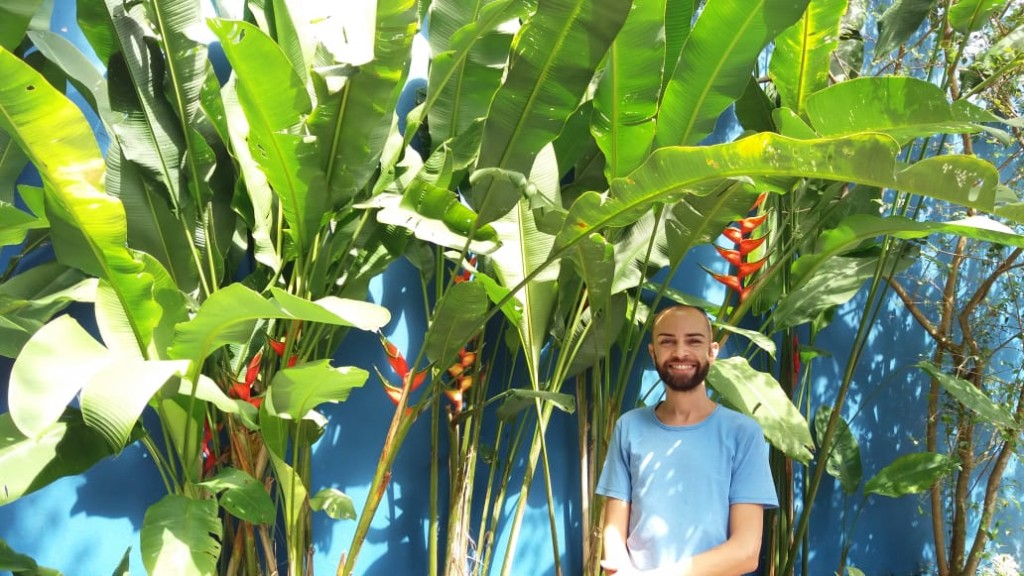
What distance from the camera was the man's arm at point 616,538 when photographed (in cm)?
180

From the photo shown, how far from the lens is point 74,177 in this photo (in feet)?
4.86

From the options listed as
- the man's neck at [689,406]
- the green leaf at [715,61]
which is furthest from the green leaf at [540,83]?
the man's neck at [689,406]

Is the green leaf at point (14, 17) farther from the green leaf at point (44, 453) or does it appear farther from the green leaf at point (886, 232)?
the green leaf at point (886, 232)

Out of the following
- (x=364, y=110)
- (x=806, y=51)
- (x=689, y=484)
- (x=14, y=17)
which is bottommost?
(x=689, y=484)

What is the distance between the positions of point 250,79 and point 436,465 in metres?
1.18

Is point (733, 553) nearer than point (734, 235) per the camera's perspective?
Yes

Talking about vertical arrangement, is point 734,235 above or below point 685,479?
above

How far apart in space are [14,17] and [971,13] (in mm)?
2174

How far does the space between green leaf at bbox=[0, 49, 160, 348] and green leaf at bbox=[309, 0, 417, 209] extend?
1.50ft

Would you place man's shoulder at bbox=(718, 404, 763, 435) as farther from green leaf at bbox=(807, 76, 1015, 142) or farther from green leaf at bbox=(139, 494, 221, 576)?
green leaf at bbox=(139, 494, 221, 576)

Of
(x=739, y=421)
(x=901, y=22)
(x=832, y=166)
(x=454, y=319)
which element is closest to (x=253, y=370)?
(x=454, y=319)

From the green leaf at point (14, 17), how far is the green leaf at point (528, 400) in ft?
4.10

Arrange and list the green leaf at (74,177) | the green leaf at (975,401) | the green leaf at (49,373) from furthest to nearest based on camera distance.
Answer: the green leaf at (975,401), the green leaf at (74,177), the green leaf at (49,373)

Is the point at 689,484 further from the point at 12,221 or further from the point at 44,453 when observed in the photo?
the point at 12,221
